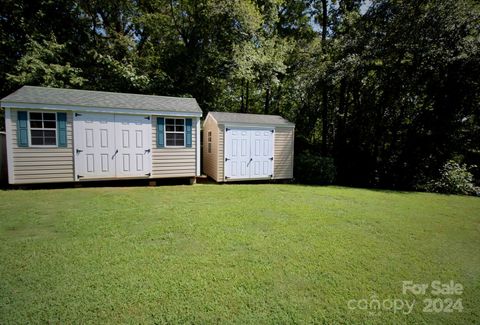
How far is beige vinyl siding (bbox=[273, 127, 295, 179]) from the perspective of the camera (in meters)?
9.60

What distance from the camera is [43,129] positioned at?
22.4 ft

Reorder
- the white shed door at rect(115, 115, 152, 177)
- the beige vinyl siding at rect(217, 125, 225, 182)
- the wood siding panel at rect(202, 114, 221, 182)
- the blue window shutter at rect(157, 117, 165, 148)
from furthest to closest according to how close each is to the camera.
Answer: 1. the wood siding panel at rect(202, 114, 221, 182)
2. the beige vinyl siding at rect(217, 125, 225, 182)
3. the blue window shutter at rect(157, 117, 165, 148)
4. the white shed door at rect(115, 115, 152, 177)

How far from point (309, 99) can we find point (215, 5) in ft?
22.1

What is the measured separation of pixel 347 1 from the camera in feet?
44.1

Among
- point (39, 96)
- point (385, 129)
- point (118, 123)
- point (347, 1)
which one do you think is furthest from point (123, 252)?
point (347, 1)

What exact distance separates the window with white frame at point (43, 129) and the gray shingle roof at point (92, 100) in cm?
39

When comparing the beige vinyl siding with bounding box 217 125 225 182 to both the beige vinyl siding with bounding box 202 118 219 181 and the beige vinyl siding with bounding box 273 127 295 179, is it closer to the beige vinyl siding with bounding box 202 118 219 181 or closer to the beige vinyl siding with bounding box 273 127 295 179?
the beige vinyl siding with bounding box 202 118 219 181

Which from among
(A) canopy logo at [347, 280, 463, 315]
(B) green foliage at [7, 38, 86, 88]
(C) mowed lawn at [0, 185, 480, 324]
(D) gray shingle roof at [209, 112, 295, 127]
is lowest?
(A) canopy logo at [347, 280, 463, 315]

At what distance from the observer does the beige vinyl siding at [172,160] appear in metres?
8.00

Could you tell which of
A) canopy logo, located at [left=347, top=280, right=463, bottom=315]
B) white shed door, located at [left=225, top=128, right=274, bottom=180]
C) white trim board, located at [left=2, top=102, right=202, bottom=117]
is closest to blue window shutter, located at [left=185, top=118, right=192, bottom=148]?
white trim board, located at [left=2, top=102, right=202, bottom=117]

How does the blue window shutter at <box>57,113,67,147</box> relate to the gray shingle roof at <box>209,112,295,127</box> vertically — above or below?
below

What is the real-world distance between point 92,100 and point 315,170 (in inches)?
339

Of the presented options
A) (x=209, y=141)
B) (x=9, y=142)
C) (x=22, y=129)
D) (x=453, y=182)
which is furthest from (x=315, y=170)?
Result: (x=9, y=142)

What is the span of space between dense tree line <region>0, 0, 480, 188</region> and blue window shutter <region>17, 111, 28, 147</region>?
4674 millimetres
